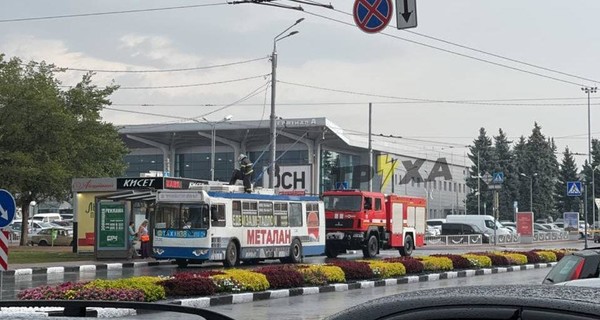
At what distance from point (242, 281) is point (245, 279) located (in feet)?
0.55

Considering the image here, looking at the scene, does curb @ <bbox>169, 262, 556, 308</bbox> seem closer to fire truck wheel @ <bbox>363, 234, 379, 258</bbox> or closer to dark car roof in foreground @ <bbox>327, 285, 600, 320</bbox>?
fire truck wheel @ <bbox>363, 234, 379, 258</bbox>

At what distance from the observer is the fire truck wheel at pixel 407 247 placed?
41219 millimetres

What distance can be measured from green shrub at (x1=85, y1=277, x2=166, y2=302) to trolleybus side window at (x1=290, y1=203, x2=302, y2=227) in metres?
15.7

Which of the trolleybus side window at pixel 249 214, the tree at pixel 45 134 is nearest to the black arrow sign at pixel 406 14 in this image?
the trolleybus side window at pixel 249 214

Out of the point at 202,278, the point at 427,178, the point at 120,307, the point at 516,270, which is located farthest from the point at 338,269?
the point at 427,178

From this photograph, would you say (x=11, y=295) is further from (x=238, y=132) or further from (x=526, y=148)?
(x=526, y=148)

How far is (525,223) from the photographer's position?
210ft

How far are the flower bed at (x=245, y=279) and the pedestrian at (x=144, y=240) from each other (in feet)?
35.3

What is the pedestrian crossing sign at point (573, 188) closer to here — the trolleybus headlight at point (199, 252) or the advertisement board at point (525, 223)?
the advertisement board at point (525, 223)

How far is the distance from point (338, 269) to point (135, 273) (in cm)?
744

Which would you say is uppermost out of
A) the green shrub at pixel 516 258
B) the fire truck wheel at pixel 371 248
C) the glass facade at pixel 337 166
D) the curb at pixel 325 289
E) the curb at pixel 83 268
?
the glass facade at pixel 337 166

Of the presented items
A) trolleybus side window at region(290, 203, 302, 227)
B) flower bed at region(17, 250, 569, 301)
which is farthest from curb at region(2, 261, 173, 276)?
flower bed at region(17, 250, 569, 301)

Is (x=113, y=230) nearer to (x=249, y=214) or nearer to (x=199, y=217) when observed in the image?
(x=249, y=214)

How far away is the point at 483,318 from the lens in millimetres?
2900
